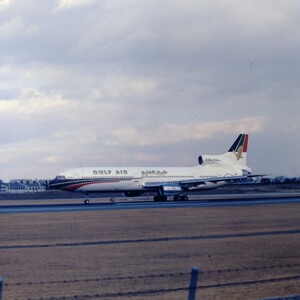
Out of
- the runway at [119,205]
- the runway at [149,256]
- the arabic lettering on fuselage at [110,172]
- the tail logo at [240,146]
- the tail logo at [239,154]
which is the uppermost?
the tail logo at [240,146]

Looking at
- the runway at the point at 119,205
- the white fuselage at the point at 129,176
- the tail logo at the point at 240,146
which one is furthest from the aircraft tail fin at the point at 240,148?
the runway at the point at 119,205

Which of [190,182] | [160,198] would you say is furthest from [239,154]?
[160,198]

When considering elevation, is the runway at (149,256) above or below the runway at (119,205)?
below

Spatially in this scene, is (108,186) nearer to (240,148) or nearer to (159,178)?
(159,178)

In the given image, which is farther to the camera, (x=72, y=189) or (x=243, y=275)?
(x=72, y=189)

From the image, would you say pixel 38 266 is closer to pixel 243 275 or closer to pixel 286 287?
pixel 243 275

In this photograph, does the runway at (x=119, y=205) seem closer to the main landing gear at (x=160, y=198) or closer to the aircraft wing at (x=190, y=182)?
the main landing gear at (x=160, y=198)

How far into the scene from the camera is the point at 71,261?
19.7 m

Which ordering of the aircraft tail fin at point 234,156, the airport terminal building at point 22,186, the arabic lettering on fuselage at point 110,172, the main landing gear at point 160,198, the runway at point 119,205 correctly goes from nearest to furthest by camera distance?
the runway at point 119,205, the arabic lettering on fuselage at point 110,172, the main landing gear at point 160,198, the aircraft tail fin at point 234,156, the airport terminal building at point 22,186

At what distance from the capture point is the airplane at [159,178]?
60.8 meters

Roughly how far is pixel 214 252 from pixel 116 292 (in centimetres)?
809

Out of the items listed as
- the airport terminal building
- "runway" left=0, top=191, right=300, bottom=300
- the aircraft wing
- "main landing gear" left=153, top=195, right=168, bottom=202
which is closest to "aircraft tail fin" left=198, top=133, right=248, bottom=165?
the aircraft wing

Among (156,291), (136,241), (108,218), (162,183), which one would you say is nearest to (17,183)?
(162,183)

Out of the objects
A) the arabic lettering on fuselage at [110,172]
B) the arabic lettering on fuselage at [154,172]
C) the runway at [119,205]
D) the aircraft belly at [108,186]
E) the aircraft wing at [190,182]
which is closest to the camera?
the runway at [119,205]
